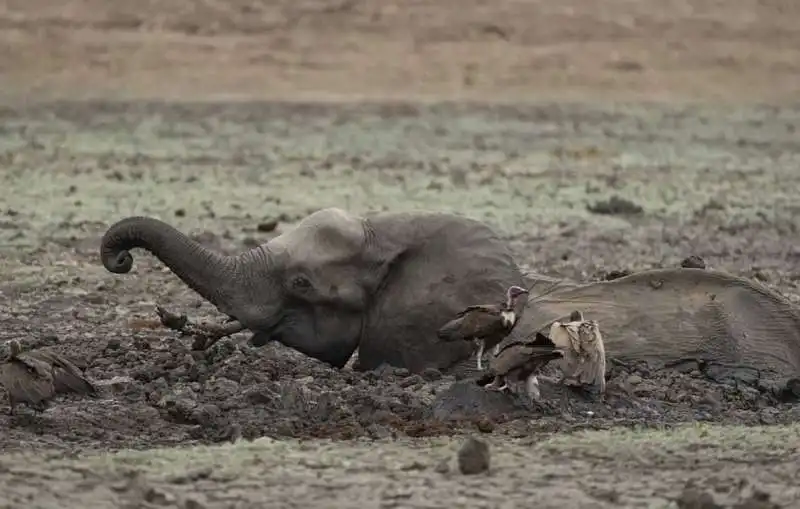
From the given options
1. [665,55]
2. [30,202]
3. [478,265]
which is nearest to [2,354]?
[478,265]

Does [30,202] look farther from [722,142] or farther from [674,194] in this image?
[722,142]

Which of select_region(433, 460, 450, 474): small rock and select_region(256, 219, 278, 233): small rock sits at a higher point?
select_region(433, 460, 450, 474): small rock

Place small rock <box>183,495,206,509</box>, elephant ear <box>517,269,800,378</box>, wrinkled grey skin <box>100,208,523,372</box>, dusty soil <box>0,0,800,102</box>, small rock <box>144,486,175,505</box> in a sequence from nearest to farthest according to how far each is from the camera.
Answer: small rock <box>183,495,206,509</box>, small rock <box>144,486,175,505</box>, wrinkled grey skin <box>100,208,523,372</box>, elephant ear <box>517,269,800,378</box>, dusty soil <box>0,0,800,102</box>

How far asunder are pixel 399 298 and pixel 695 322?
128 centimetres

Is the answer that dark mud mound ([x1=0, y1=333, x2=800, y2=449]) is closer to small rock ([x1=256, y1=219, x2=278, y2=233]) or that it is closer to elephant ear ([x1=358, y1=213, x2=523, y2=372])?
elephant ear ([x1=358, y1=213, x2=523, y2=372])

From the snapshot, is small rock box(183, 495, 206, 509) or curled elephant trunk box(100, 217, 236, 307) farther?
curled elephant trunk box(100, 217, 236, 307)

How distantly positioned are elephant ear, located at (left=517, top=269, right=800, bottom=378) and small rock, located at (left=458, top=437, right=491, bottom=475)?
6.05ft

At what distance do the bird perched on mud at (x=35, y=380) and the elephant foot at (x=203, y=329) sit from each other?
703 mm

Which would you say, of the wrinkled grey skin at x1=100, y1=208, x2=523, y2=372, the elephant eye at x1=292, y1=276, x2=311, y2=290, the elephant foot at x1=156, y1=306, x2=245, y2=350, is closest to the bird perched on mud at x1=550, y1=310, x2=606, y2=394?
the wrinkled grey skin at x1=100, y1=208, x2=523, y2=372

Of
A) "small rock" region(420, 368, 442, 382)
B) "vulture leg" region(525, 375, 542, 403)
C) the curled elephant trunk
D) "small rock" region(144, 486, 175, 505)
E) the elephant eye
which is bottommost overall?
"small rock" region(144, 486, 175, 505)

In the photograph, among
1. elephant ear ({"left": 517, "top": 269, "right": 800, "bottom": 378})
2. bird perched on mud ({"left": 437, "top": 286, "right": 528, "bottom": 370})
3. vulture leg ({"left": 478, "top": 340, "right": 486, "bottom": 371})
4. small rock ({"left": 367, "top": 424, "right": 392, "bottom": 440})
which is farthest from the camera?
elephant ear ({"left": 517, "top": 269, "right": 800, "bottom": 378})

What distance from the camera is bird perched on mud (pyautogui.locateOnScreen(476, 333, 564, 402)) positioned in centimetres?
777

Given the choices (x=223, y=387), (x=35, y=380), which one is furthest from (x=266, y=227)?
(x=35, y=380)

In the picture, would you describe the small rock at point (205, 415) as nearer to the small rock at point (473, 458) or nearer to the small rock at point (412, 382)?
the small rock at point (412, 382)
